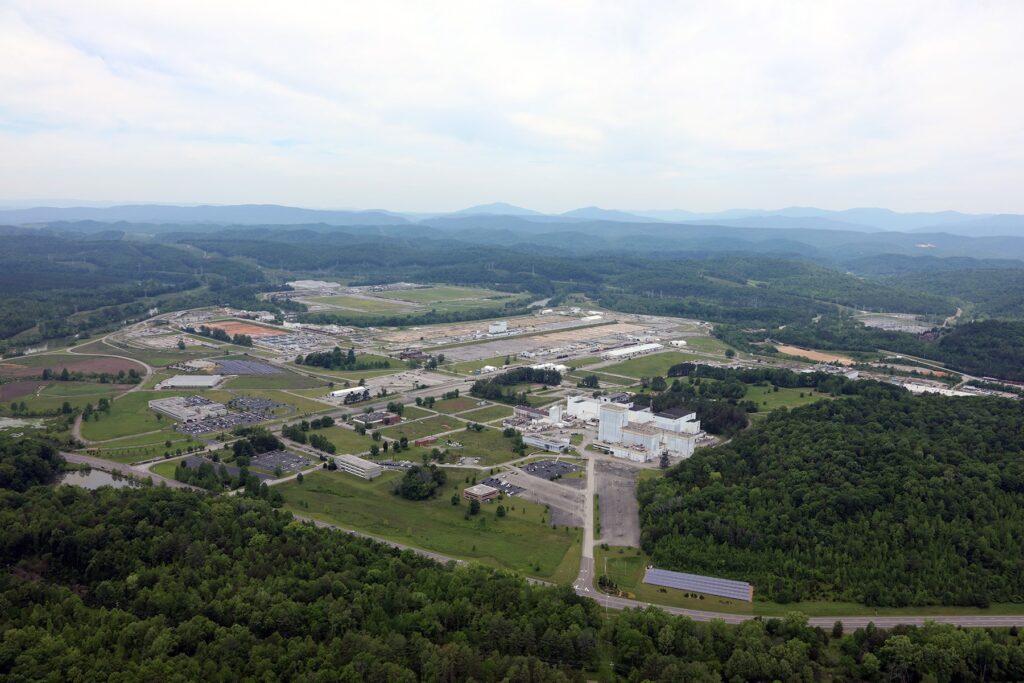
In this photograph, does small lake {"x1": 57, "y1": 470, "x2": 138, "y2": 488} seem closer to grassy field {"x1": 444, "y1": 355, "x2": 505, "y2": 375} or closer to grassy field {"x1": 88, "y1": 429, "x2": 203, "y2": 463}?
grassy field {"x1": 88, "y1": 429, "x2": 203, "y2": 463}

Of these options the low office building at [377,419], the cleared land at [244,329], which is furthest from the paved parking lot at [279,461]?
the cleared land at [244,329]

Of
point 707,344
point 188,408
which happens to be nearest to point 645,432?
point 188,408

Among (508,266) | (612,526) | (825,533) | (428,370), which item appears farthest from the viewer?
(508,266)

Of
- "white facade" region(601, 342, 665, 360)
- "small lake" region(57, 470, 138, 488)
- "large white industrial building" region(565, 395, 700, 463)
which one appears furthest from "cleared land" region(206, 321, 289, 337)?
"large white industrial building" region(565, 395, 700, 463)

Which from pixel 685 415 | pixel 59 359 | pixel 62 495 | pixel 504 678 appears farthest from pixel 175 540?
pixel 59 359

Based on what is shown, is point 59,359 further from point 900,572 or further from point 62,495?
point 900,572
